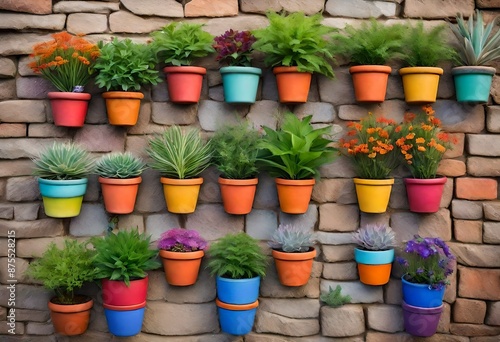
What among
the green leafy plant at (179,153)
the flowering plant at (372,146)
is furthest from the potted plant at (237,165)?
the flowering plant at (372,146)

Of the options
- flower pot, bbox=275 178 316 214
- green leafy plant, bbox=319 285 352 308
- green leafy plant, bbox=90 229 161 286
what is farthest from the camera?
green leafy plant, bbox=319 285 352 308

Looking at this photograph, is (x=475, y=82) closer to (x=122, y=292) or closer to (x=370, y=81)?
(x=370, y=81)

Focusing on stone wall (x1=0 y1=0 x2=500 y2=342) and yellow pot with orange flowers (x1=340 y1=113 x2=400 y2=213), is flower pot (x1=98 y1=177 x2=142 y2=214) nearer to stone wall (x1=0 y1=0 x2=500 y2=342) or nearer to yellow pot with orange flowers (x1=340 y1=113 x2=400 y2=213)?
stone wall (x1=0 y1=0 x2=500 y2=342)

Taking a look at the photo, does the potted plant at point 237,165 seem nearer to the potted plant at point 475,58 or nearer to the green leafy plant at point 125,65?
the green leafy plant at point 125,65

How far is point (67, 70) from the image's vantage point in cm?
340

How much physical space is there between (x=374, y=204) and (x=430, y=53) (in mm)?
1033

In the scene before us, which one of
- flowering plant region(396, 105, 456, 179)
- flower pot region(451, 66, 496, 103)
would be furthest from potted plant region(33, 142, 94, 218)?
flower pot region(451, 66, 496, 103)

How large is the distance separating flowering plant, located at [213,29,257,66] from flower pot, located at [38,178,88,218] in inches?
47.9

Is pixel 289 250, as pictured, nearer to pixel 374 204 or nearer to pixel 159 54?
pixel 374 204

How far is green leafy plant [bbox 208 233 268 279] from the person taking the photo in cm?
321

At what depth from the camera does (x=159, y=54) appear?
11.5 ft

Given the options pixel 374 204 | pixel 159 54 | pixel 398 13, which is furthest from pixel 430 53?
pixel 159 54

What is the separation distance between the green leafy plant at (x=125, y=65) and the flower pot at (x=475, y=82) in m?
1.98

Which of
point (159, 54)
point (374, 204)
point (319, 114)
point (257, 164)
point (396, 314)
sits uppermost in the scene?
point (159, 54)
